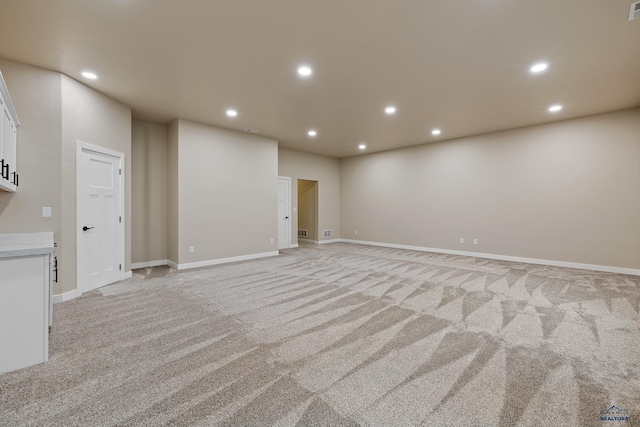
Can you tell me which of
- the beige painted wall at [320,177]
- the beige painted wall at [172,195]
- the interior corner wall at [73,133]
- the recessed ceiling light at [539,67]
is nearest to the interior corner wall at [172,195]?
the beige painted wall at [172,195]

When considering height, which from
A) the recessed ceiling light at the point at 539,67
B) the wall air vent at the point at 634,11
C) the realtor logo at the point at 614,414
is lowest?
the realtor logo at the point at 614,414

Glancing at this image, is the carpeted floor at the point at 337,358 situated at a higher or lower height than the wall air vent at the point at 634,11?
lower

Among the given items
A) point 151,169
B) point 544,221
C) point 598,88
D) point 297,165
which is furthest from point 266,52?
point 544,221

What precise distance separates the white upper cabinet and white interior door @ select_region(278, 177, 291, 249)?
552cm

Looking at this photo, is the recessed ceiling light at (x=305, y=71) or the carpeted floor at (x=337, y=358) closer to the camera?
Answer: the carpeted floor at (x=337, y=358)

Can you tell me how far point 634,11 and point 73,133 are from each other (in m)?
6.58

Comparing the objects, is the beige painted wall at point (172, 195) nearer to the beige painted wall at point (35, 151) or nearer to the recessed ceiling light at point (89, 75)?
the recessed ceiling light at point (89, 75)

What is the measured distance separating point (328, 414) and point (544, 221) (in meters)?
6.48

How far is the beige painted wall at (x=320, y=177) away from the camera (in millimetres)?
8469

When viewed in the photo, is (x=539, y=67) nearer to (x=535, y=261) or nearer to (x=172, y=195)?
(x=535, y=261)

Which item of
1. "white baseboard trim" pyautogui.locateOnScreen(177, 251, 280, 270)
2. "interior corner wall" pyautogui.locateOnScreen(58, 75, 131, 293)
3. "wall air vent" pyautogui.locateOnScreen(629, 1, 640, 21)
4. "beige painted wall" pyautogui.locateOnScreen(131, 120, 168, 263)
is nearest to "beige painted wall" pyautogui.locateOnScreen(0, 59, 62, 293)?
"interior corner wall" pyautogui.locateOnScreen(58, 75, 131, 293)

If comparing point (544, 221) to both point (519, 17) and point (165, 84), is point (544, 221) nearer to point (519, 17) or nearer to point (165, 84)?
point (519, 17)

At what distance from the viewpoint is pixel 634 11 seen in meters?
2.52

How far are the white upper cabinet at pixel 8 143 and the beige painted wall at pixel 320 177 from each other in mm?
5580
